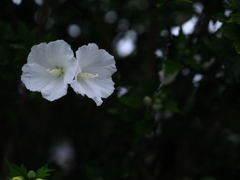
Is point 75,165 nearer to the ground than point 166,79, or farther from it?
nearer to the ground

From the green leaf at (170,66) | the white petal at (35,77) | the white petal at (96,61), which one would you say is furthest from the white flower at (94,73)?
the green leaf at (170,66)

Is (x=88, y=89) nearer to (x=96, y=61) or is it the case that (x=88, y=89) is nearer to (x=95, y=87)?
(x=95, y=87)

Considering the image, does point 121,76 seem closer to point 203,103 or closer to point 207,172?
point 203,103

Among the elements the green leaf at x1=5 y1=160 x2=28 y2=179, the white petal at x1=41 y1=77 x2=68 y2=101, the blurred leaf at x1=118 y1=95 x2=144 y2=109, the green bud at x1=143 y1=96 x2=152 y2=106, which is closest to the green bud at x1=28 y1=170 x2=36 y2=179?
the green leaf at x1=5 y1=160 x2=28 y2=179

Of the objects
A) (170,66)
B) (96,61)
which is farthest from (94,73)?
(170,66)

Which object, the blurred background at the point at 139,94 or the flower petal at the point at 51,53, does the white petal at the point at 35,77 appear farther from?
the blurred background at the point at 139,94

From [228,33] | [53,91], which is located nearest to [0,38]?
[53,91]
